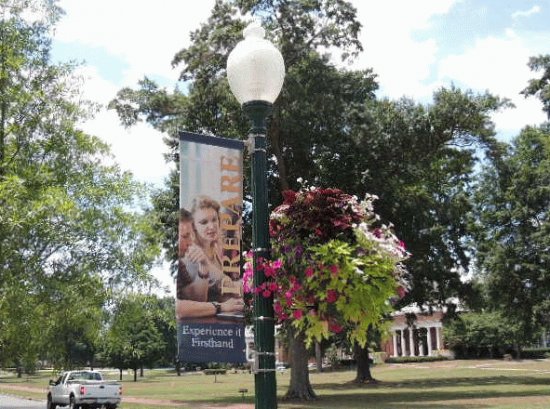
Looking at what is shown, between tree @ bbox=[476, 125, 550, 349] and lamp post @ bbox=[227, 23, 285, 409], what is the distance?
38.0 metres

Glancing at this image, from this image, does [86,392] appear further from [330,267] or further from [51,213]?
[330,267]

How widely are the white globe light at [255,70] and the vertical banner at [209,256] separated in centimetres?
47

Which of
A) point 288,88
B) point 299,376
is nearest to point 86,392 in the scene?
point 299,376

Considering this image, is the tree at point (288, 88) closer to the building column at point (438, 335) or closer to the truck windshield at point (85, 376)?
the truck windshield at point (85, 376)

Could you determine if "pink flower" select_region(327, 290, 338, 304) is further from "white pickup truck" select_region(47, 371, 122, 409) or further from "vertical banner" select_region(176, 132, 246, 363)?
"white pickup truck" select_region(47, 371, 122, 409)

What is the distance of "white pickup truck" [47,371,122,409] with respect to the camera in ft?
90.6

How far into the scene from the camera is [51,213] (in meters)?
13.0

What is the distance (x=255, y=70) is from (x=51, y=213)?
8.85 meters

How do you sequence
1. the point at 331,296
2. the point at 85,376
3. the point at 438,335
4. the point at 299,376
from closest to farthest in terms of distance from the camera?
the point at 331,296, the point at 85,376, the point at 299,376, the point at 438,335

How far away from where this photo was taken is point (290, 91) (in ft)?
92.3

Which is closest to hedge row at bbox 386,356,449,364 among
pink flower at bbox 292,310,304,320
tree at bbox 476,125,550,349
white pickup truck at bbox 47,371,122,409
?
tree at bbox 476,125,550,349

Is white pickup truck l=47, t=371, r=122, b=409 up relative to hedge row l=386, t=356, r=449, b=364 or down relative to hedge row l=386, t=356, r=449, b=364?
up

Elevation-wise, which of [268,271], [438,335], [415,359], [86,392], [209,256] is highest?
[209,256]

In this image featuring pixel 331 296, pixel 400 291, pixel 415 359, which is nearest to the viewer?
pixel 331 296
